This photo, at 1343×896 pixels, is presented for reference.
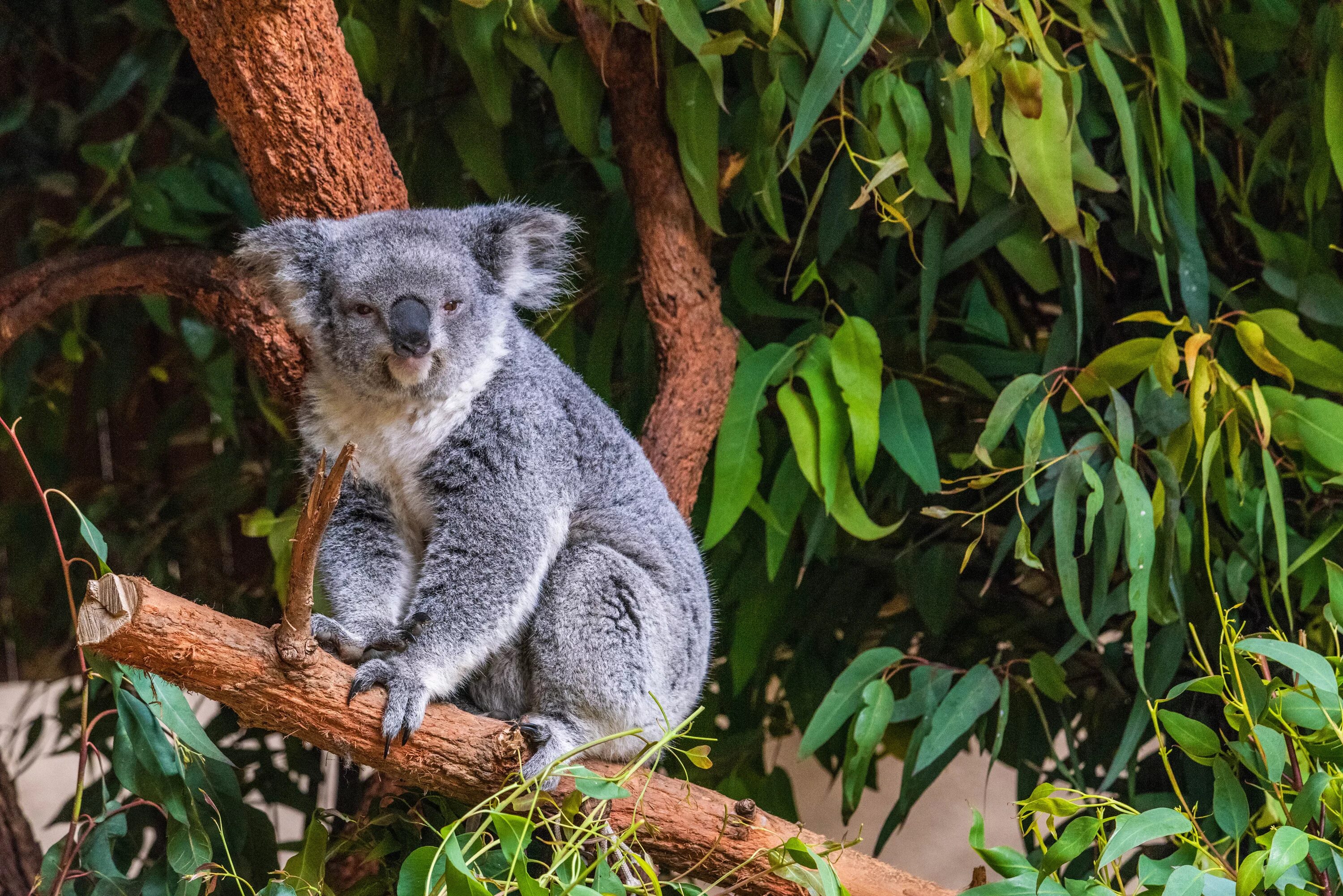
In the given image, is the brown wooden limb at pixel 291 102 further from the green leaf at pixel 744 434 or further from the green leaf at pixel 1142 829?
the green leaf at pixel 1142 829

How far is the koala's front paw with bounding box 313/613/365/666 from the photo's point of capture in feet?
6.06

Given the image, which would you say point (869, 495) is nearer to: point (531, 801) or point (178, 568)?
point (531, 801)

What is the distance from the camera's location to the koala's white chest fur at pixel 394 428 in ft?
6.82

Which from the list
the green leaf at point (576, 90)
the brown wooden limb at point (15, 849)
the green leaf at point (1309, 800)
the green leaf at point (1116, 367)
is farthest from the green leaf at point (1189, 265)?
the brown wooden limb at point (15, 849)

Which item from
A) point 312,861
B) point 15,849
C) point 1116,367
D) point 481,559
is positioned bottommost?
point 15,849

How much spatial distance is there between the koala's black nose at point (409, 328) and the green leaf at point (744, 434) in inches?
30.0

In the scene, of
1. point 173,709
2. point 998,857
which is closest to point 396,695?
point 173,709

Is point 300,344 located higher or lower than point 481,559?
higher

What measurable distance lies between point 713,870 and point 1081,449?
41.1 inches

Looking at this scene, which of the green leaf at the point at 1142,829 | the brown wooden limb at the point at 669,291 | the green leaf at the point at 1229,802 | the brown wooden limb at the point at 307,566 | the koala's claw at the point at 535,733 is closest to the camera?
the brown wooden limb at the point at 307,566

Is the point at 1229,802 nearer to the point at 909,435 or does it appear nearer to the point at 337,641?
the point at 909,435

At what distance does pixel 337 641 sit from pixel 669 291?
104 centimetres

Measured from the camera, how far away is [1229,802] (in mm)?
1805

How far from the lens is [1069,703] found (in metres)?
2.87
